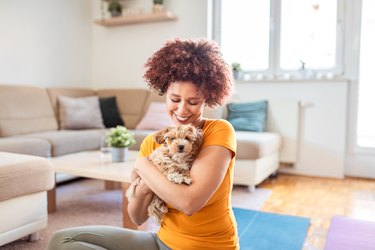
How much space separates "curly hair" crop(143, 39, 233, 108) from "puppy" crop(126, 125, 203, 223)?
16cm

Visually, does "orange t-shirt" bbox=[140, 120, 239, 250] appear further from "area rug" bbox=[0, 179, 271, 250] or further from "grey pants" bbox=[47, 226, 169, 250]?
"area rug" bbox=[0, 179, 271, 250]

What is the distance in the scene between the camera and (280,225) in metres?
2.25

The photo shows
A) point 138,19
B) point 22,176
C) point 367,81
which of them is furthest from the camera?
point 138,19

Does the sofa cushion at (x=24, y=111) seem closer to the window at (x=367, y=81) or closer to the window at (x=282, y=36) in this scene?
the window at (x=282, y=36)

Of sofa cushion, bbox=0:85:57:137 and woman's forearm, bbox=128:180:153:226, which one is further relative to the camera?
sofa cushion, bbox=0:85:57:137

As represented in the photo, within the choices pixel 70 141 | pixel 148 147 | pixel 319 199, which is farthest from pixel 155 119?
pixel 148 147

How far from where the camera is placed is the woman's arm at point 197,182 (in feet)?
2.88

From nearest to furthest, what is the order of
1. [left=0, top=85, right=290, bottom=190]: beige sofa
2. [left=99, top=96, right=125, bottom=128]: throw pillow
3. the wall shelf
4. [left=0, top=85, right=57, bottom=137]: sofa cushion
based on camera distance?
[left=0, top=85, right=290, bottom=190]: beige sofa < [left=0, top=85, right=57, bottom=137]: sofa cushion < [left=99, top=96, right=125, bottom=128]: throw pillow < the wall shelf

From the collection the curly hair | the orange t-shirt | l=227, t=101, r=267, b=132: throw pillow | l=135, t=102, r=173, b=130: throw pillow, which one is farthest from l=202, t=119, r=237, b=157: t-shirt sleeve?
l=227, t=101, r=267, b=132: throw pillow

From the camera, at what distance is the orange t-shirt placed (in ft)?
3.08

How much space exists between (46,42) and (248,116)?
101 inches

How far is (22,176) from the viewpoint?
172 centimetres

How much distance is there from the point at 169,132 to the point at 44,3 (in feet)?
12.4

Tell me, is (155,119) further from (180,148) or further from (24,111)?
(180,148)
